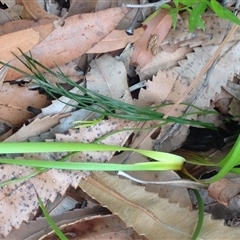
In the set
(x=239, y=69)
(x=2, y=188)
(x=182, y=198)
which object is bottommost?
(x=182, y=198)

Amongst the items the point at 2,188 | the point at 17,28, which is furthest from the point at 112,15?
the point at 2,188

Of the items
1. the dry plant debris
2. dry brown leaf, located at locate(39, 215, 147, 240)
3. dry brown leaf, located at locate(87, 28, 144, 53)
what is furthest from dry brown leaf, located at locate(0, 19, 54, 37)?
dry brown leaf, located at locate(39, 215, 147, 240)

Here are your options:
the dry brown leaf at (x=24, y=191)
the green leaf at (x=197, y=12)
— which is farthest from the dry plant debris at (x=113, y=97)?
the green leaf at (x=197, y=12)

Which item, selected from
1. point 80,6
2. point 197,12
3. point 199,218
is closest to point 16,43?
point 80,6

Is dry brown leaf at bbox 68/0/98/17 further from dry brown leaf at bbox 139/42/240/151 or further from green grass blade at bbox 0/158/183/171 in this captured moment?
green grass blade at bbox 0/158/183/171

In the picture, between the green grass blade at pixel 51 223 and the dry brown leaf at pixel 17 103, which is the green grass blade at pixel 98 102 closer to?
Result: the dry brown leaf at pixel 17 103

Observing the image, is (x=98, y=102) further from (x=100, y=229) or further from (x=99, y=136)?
(x=100, y=229)

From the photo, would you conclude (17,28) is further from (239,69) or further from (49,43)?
(239,69)
